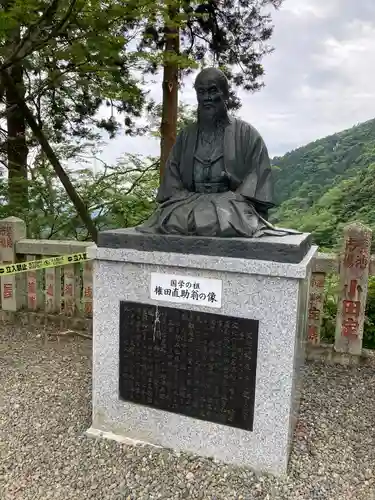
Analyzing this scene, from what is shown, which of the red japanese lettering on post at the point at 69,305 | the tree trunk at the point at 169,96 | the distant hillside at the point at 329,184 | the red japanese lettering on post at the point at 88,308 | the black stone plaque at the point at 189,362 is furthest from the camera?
the distant hillside at the point at 329,184

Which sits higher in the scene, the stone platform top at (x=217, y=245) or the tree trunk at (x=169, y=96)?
the tree trunk at (x=169, y=96)

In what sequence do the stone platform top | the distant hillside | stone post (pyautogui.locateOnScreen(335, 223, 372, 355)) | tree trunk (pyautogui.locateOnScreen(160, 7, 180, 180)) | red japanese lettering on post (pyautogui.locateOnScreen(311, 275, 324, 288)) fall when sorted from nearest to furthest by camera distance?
the stone platform top
stone post (pyautogui.locateOnScreen(335, 223, 372, 355))
red japanese lettering on post (pyautogui.locateOnScreen(311, 275, 324, 288))
tree trunk (pyautogui.locateOnScreen(160, 7, 180, 180))
the distant hillside

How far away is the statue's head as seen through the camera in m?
2.74

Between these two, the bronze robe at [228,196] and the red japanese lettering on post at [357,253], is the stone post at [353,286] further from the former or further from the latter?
the bronze robe at [228,196]

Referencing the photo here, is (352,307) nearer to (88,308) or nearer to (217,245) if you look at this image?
(217,245)

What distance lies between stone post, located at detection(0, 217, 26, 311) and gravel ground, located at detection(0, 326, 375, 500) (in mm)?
1884

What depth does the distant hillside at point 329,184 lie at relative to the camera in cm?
923

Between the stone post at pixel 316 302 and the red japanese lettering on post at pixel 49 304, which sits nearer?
the stone post at pixel 316 302

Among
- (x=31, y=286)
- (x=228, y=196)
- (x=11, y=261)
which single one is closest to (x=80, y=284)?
(x=31, y=286)

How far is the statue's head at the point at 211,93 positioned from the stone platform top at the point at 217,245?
925 millimetres

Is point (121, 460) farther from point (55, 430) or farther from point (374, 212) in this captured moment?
point (374, 212)

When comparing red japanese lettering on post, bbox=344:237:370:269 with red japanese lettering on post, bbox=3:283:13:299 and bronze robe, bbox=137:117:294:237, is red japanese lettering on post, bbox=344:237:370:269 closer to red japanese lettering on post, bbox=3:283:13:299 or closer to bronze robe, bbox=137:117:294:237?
bronze robe, bbox=137:117:294:237

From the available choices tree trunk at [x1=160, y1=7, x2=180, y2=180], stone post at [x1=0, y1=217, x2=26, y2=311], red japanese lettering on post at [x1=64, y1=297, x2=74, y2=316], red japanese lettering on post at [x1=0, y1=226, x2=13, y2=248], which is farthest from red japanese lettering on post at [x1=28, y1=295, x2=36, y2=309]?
tree trunk at [x1=160, y1=7, x2=180, y2=180]

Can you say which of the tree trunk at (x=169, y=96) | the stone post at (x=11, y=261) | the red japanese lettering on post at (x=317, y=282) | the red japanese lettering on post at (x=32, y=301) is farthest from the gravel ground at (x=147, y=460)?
the tree trunk at (x=169, y=96)
